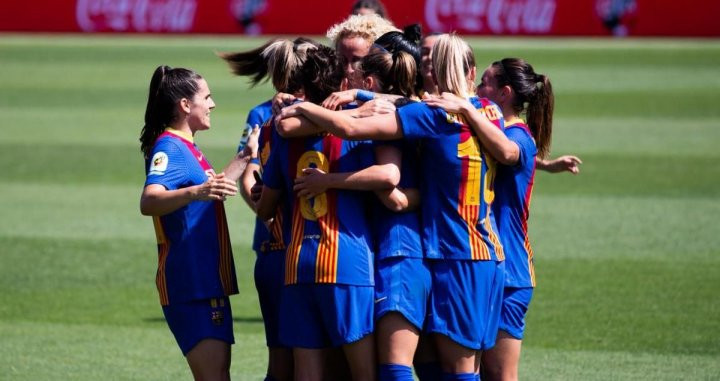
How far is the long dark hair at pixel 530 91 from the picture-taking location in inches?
226

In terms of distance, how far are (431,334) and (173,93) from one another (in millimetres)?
1639

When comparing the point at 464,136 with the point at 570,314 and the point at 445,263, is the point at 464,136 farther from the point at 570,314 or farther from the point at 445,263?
the point at 570,314

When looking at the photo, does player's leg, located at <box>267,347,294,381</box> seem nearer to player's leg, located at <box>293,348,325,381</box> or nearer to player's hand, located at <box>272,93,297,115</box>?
player's leg, located at <box>293,348,325,381</box>

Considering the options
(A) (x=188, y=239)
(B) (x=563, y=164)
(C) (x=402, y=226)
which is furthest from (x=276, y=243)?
→ (B) (x=563, y=164)

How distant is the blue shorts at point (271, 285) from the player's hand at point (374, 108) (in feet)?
2.84

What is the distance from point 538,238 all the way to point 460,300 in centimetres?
643

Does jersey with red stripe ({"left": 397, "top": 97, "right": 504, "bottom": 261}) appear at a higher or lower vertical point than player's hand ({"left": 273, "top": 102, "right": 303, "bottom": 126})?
lower

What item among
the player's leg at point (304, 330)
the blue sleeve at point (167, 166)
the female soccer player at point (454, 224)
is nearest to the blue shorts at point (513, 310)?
the female soccer player at point (454, 224)

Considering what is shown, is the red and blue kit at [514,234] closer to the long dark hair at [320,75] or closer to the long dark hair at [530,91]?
the long dark hair at [530,91]

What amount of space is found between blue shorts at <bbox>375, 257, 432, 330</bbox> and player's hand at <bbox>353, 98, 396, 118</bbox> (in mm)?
619

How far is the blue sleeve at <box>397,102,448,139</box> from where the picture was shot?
500 cm

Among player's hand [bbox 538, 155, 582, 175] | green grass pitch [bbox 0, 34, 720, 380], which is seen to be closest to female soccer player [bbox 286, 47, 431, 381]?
player's hand [bbox 538, 155, 582, 175]

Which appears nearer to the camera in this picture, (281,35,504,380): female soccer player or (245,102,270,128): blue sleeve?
(281,35,504,380): female soccer player

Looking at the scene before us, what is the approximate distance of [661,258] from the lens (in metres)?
10.4
